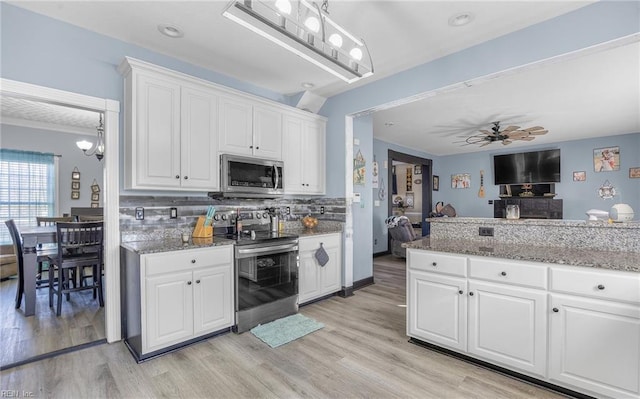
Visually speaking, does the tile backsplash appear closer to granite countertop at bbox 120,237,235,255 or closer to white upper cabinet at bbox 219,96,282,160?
granite countertop at bbox 120,237,235,255

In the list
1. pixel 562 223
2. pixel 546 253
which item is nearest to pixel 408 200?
pixel 562 223

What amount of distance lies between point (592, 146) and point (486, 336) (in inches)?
278

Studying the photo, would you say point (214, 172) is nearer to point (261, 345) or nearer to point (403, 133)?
point (261, 345)

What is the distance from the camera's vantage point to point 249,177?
3295 mm

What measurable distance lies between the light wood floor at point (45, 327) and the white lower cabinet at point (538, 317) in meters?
3.03

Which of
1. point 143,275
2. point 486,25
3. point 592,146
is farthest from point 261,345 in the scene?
point 592,146

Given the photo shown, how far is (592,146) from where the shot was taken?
670cm

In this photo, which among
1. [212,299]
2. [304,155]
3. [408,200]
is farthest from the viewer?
[408,200]

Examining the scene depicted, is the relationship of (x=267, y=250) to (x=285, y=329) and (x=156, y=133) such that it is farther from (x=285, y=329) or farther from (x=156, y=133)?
(x=156, y=133)

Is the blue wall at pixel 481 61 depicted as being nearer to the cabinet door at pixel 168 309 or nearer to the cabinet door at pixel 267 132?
the cabinet door at pixel 267 132

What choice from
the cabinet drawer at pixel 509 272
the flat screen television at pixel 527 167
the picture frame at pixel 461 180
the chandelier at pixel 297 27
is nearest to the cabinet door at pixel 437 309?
the cabinet drawer at pixel 509 272

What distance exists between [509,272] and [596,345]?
1.88ft

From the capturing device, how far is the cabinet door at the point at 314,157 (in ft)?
13.2

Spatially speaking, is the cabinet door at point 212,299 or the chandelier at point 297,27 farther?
the cabinet door at point 212,299
